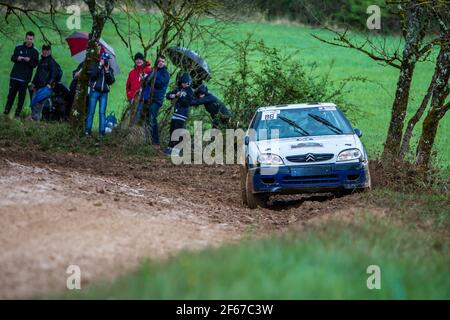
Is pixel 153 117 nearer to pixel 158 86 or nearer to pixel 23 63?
pixel 158 86

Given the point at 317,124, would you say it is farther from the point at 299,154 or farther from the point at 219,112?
the point at 219,112

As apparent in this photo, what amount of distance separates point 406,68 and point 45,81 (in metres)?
10.3

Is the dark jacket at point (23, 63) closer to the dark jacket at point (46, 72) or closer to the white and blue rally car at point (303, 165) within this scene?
the dark jacket at point (46, 72)

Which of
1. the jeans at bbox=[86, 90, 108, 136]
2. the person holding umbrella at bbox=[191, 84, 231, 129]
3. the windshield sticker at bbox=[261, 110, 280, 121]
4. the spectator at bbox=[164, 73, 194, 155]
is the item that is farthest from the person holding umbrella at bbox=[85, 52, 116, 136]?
the windshield sticker at bbox=[261, 110, 280, 121]

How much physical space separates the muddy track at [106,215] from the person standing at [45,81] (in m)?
4.81

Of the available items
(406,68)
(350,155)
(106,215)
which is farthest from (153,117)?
(106,215)

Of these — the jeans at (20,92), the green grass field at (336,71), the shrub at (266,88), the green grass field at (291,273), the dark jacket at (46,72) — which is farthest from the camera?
the jeans at (20,92)

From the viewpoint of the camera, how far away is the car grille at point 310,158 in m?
14.8

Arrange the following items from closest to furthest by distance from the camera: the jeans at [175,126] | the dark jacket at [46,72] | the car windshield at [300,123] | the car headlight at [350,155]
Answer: the car headlight at [350,155], the car windshield at [300,123], the jeans at [175,126], the dark jacket at [46,72]

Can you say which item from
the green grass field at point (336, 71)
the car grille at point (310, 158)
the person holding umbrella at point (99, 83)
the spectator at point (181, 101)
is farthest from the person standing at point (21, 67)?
the car grille at point (310, 158)

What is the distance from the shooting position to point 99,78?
2230 centimetres

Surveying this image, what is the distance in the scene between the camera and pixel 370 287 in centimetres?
802

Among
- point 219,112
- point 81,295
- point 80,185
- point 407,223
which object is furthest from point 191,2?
point 81,295

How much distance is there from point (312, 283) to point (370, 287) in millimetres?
613
